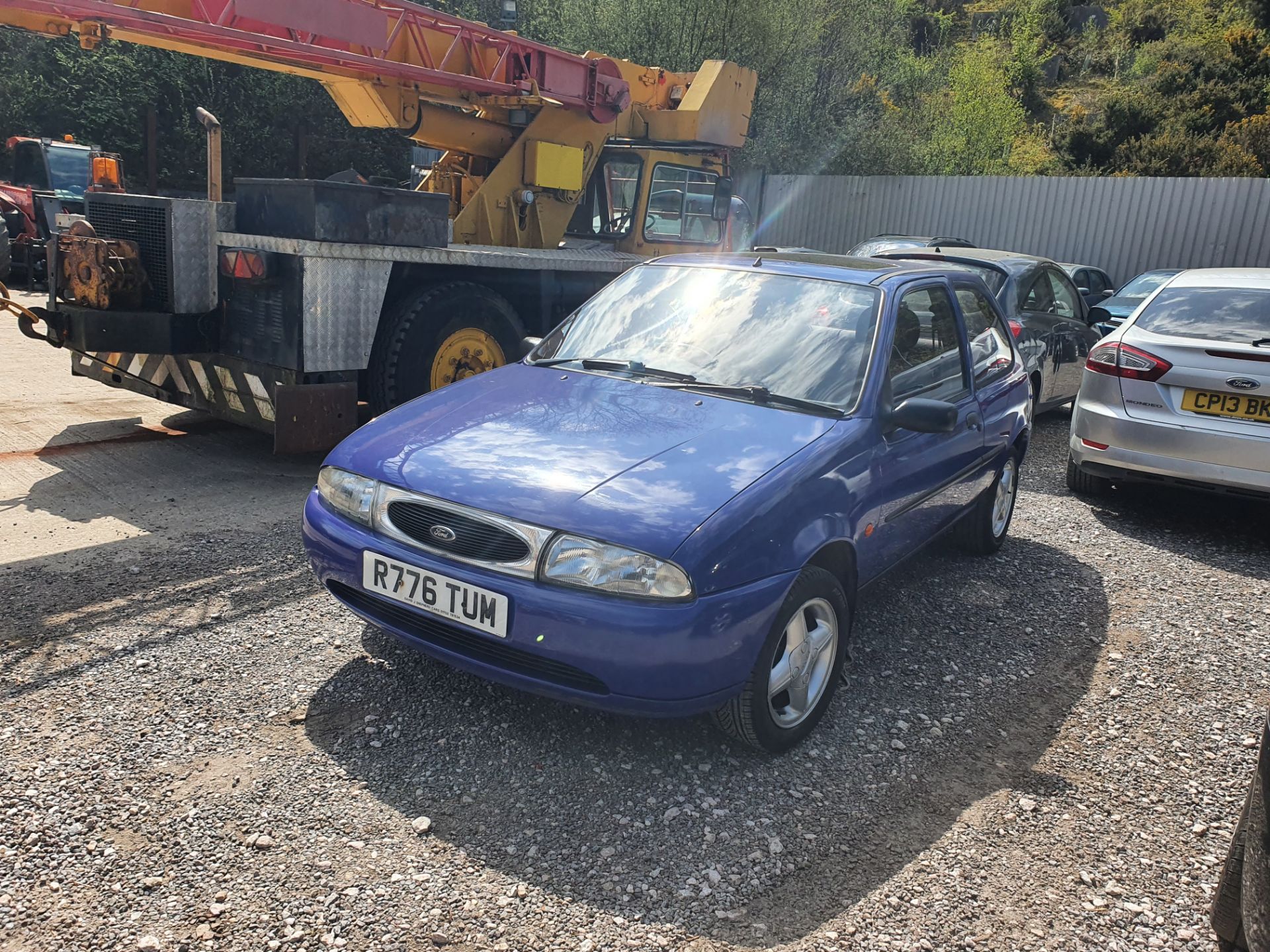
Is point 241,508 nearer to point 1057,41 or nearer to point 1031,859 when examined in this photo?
point 1031,859

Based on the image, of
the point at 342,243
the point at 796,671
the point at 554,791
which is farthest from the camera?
the point at 342,243

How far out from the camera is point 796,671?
3.15 m

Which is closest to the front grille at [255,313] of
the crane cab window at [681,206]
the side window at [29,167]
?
the crane cab window at [681,206]

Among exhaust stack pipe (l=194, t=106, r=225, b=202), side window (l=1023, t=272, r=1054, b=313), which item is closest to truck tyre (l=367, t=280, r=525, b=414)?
exhaust stack pipe (l=194, t=106, r=225, b=202)

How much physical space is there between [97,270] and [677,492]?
4.32 m

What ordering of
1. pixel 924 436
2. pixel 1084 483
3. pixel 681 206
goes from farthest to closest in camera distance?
1. pixel 681 206
2. pixel 1084 483
3. pixel 924 436

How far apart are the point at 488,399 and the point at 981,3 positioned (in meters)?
70.8

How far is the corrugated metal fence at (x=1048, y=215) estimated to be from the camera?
52.4 feet

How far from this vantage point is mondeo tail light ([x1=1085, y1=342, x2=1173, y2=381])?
577 cm

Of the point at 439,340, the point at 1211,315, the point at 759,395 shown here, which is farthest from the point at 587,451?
the point at 1211,315

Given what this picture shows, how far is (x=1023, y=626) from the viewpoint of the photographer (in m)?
4.39

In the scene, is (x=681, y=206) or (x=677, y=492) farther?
(x=681, y=206)

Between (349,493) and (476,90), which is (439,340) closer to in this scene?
(476,90)

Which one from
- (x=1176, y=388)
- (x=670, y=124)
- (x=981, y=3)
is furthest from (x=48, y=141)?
(x=981, y=3)
